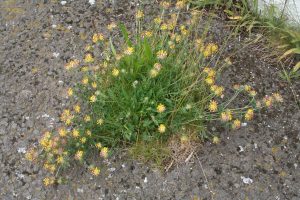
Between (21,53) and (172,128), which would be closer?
(172,128)

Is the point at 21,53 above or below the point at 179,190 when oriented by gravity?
above

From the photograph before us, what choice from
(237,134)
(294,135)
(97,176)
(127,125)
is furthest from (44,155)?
(294,135)

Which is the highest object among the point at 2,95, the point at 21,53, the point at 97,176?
the point at 21,53

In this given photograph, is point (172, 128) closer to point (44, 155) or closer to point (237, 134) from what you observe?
point (237, 134)

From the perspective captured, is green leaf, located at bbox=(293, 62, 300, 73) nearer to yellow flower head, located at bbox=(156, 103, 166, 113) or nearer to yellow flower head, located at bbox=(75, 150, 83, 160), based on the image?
yellow flower head, located at bbox=(156, 103, 166, 113)

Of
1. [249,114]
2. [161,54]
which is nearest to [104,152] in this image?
[161,54]

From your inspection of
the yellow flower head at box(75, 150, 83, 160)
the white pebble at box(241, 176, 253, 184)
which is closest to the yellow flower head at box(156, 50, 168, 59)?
the yellow flower head at box(75, 150, 83, 160)

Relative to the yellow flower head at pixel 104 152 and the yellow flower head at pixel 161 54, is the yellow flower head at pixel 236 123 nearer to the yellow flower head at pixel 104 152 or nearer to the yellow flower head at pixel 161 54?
the yellow flower head at pixel 161 54
